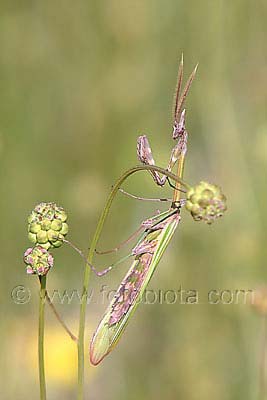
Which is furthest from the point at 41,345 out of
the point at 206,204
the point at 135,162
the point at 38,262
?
the point at 135,162

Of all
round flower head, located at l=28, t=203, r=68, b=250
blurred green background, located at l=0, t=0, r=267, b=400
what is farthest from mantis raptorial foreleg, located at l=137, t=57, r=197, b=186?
blurred green background, located at l=0, t=0, r=267, b=400

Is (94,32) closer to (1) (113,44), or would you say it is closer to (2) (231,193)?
(1) (113,44)

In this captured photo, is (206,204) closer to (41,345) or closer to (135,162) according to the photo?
(41,345)

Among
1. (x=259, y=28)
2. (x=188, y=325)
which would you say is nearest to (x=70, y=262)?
(x=188, y=325)

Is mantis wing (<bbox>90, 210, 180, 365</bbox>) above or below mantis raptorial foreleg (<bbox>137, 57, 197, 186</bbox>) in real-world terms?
below

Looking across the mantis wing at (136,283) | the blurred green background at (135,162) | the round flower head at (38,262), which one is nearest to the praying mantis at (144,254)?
the mantis wing at (136,283)

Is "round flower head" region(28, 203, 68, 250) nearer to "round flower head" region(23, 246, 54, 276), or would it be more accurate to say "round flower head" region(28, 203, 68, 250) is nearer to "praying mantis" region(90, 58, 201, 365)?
"round flower head" region(23, 246, 54, 276)
